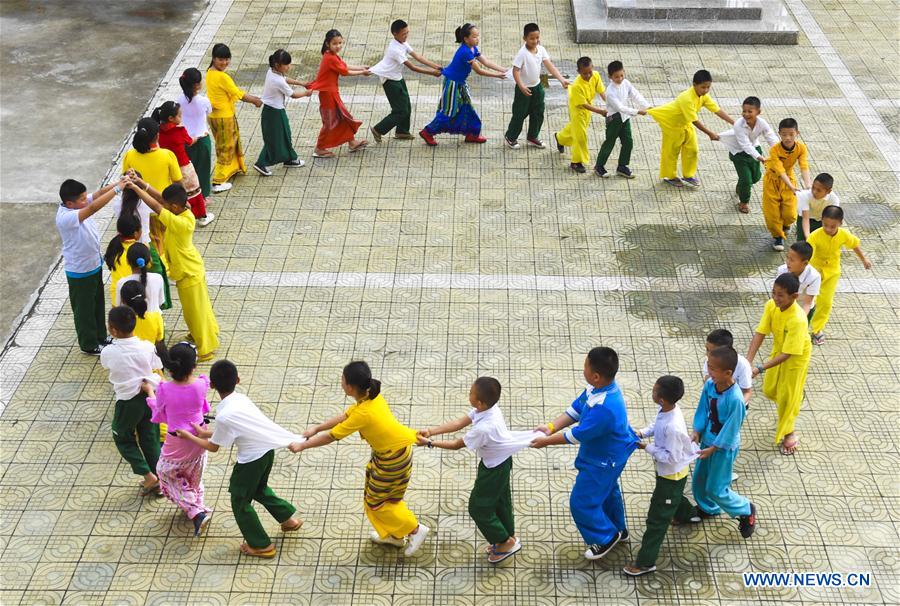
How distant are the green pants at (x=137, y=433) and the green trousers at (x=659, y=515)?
128 inches

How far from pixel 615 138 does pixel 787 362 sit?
4197 mm

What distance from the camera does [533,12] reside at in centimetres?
1425

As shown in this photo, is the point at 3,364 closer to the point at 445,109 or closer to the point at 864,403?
the point at 445,109

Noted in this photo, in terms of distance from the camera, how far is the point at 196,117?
9.09m

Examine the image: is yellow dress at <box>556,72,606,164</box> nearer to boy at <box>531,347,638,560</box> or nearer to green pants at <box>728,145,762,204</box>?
green pants at <box>728,145,762,204</box>

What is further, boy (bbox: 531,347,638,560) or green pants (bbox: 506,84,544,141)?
green pants (bbox: 506,84,544,141)

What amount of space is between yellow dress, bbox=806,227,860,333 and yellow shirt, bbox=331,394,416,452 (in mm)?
3860

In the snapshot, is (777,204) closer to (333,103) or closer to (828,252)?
(828,252)

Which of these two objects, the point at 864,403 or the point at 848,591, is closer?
the point at 848,591

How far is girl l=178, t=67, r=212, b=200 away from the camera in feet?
29.1

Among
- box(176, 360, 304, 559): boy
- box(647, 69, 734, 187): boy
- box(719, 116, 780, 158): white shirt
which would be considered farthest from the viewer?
box(647, 69, 734, 187): boy

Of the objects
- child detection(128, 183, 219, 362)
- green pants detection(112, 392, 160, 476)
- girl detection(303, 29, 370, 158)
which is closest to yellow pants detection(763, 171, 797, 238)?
girl detection(303, 29, 370, 158)

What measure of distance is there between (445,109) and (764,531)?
620cm

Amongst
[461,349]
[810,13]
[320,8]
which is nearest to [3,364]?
[461,349]
